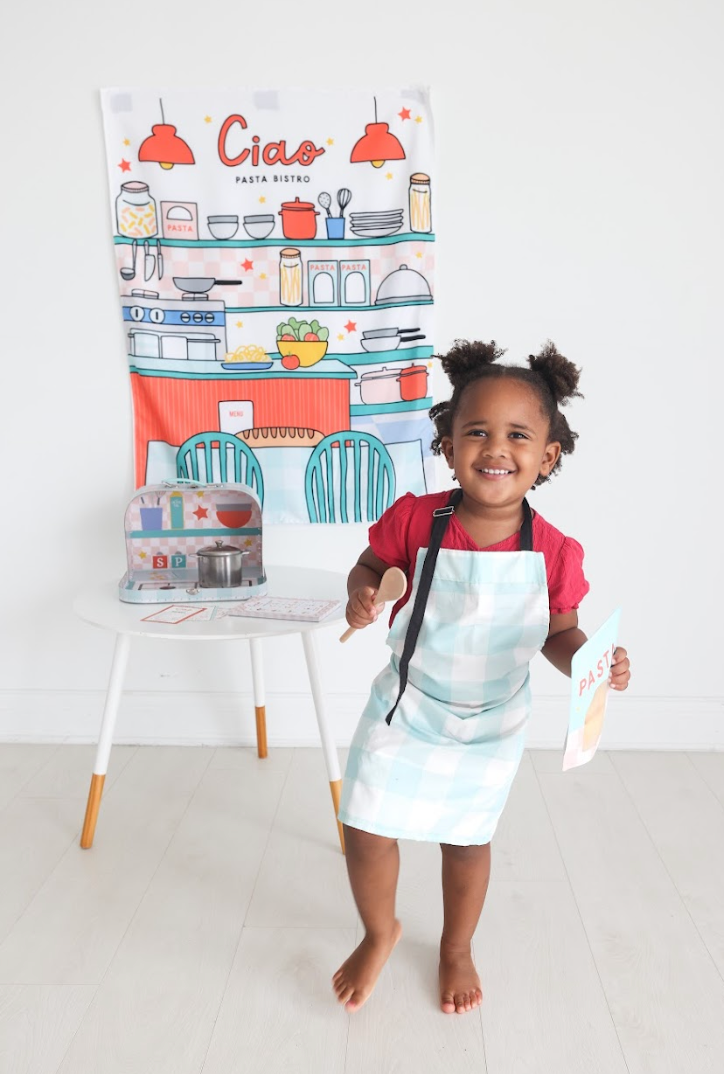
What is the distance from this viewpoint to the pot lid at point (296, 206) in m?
2.03

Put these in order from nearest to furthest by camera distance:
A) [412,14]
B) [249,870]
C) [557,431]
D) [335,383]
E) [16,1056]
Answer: [16,1056] → [557,431] → [249,870] → [412,14] → [335,383]

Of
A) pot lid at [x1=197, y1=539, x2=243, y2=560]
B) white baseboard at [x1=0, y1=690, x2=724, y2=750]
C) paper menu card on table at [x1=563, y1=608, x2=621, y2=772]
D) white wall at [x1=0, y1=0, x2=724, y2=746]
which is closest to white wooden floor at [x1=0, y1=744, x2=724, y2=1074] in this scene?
white baseboard at [x1=0, y1=690, x2=724, y2=750]

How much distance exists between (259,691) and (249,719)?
0.55ft

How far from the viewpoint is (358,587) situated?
1.38m

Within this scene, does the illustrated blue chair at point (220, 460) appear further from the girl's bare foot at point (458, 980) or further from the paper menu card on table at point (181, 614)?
the girl's bare foot at point (458, 980)

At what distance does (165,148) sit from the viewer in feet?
6.59

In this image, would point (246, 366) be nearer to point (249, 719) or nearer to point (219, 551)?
point (219, 551)

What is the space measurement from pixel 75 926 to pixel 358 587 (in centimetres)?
77

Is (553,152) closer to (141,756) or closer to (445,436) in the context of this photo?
(445,436)

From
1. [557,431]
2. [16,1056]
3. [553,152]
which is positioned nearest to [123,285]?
[553,152]

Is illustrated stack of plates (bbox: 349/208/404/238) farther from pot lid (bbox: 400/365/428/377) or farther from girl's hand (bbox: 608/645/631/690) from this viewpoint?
girl's hand (bbox: 608/645/631/690)

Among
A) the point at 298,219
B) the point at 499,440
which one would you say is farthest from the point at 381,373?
the point at 499,440

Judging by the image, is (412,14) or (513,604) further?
(412,14)

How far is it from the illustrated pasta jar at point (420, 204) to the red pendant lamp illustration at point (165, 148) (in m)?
0.50
